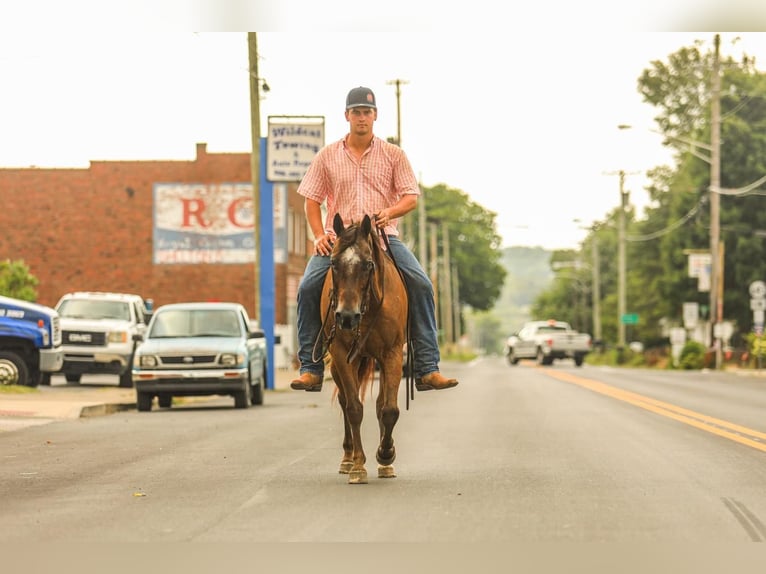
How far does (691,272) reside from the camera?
6225 cm

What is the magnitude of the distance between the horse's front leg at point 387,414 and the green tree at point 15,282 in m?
34.5

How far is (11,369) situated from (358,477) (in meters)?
15.3

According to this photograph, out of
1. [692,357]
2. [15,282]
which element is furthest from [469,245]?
[15,282]

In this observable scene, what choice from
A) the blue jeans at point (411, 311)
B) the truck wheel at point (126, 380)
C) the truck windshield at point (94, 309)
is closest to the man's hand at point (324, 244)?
the blue jeans at point (411, 311)

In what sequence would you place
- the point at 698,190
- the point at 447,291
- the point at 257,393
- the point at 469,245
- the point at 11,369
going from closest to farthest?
the point at 257,393, the point at 11,369, the point at 698,190, the point at 447,291, the point at 469,245

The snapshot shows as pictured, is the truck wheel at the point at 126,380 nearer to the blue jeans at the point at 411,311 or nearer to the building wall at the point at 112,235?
the blue jeans at the point at 411,311

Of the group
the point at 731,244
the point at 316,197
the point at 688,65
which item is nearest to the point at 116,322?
the point at 316,197

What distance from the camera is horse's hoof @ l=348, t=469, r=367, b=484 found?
1059 centimetres

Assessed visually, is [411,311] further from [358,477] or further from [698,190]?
[698,190]

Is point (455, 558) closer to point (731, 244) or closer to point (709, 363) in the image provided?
point (709, 363)

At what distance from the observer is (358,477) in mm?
10602

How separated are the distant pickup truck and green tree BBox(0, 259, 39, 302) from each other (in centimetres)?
2305

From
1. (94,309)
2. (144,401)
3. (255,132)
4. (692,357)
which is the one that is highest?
(255,132)

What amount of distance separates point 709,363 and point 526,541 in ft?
153
